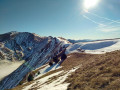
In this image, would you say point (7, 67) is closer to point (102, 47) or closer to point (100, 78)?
point (102, 47)

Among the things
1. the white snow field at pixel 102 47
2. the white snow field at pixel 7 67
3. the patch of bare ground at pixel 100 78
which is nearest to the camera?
the patch of bare ground at pixel 100 78

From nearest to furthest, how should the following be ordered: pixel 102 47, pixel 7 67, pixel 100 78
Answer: pixel 100 78, pixel 102 47, pixel 7 67

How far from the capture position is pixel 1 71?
6403 inches

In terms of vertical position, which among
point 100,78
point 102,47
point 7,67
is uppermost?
point 100,78

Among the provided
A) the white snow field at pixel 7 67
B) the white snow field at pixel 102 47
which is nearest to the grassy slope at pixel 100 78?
the white snow field at pixel 102 47

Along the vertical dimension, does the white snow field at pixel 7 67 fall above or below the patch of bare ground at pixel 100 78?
below

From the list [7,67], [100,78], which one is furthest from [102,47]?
[7,67]

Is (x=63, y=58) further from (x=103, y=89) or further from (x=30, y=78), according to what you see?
(x=103, y=89)

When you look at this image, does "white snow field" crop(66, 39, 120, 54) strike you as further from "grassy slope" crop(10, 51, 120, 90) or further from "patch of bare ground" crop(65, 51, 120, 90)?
"patch of bare ground" crop(65, 51, 120, 90)

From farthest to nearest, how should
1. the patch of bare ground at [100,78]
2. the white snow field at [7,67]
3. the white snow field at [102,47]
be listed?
the white snow field at [7,67] → the white snow field at [102,47] → the patch of bare ground at [100,78]

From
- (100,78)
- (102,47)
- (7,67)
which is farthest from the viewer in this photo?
(7,67)

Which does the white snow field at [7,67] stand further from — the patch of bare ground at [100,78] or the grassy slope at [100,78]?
the patch of bare ground at [100,78]

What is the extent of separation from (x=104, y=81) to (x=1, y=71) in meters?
190

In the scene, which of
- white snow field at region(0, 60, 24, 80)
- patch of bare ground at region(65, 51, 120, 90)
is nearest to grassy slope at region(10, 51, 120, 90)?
patch of bare ground at region(65, 51, 120, 90)
